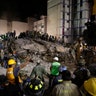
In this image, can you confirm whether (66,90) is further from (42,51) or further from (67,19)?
(67,19)

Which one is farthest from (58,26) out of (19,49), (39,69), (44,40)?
(39,69)

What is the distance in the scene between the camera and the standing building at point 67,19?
37.0m

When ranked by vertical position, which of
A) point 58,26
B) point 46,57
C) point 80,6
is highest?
point 80,6

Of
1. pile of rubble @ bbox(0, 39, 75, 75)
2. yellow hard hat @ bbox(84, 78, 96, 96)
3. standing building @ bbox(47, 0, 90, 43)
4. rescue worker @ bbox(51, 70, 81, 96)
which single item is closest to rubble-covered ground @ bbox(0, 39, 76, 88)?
pile of rubble @ bbox(0, 39, 75, 75)

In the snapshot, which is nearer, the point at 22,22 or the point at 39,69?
the point at 39,69

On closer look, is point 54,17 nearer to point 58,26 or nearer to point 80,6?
point 58,26

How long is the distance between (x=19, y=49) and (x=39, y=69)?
13.7 meters

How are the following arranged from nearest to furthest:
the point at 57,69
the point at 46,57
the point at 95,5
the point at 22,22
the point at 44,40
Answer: the point at 95,5 → the point at 57,69 → the point at 46,57 → the point at 44,40 → the point at 22,22

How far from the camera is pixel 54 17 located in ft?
129

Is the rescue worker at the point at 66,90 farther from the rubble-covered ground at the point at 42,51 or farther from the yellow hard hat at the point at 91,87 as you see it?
the rubble-covered ground at the point at 42,51

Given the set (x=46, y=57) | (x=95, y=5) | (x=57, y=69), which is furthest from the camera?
(x=46, y=57)

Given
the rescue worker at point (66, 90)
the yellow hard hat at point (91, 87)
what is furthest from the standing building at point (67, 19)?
the yellow hard hat at point (91, 87)

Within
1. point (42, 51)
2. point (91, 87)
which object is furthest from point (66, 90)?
point (42, 51)

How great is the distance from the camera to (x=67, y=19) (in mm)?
38844
